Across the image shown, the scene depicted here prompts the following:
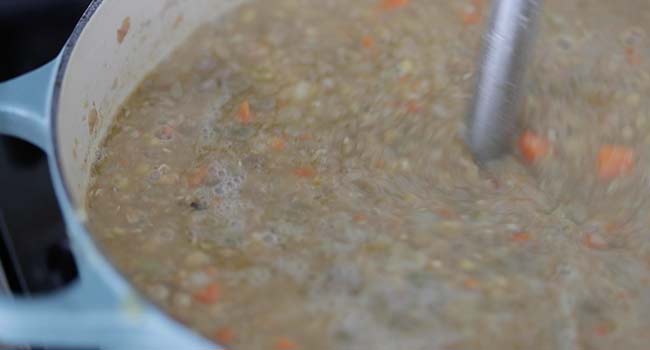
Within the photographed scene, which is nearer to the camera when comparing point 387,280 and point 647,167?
point 387,280

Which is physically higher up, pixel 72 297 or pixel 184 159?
pixel 72 297

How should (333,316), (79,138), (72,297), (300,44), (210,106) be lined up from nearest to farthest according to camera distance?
(72,297) → (333,316) → (79,138) → (210,106) → (300,44)

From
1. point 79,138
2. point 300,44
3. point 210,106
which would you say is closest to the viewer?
point 79,138

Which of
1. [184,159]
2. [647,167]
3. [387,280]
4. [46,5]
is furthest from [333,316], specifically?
[46,5]

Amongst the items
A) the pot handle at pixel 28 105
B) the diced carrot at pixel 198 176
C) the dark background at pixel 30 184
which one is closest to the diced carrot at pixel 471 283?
the diced carrot at pixel 198 176

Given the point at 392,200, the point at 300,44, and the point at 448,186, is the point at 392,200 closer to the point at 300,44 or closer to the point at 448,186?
the point at 448,186

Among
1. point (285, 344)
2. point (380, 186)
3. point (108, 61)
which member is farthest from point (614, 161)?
point (108, 61)

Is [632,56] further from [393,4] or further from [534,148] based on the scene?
[393,4]
